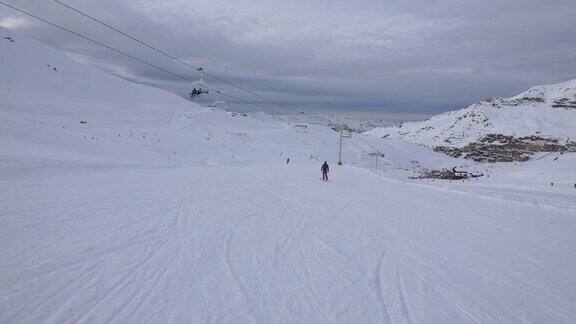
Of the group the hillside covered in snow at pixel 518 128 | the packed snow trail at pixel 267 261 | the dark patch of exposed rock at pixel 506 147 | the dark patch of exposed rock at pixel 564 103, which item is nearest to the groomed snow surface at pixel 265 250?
the packed snow trail at pixel 267 261

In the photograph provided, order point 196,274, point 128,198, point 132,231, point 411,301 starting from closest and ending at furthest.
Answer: point 411,301 → point 196,274 → point 132,231 → point 128,198

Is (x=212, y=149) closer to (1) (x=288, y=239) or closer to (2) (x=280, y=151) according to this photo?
(2) (x=280, y=151)

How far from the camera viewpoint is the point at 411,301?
256 inches

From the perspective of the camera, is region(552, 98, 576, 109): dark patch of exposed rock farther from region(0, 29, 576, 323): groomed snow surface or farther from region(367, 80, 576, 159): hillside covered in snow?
region(0, 29, 576, 323): groomed snow surface

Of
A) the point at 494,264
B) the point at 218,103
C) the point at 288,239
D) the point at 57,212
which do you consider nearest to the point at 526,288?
the point at 494,264

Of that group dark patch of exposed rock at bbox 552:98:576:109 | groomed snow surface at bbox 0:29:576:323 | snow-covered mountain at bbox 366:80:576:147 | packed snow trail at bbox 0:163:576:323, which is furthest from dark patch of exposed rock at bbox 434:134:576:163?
packed snow trail at bbox 0:163:576:323

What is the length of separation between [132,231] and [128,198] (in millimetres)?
5065

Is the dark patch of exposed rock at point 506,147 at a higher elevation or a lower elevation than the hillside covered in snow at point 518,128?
lower

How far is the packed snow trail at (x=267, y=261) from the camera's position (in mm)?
5977

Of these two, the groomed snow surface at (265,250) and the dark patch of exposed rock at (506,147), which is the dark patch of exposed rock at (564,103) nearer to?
the dark patch of exposed rock at (506,147)

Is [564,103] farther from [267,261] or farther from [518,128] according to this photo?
[267,261]

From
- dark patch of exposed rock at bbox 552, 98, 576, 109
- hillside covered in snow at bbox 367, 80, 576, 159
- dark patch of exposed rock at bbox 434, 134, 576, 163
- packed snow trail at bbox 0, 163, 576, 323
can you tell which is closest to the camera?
packed snow trail at bbox 0, 163, 576, 323

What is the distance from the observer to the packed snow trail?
5977mm

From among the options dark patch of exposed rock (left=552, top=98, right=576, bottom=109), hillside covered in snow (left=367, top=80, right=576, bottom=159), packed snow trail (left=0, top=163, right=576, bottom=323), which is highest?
dark patch of exposed rock (left=552, top=98, right=576, bottom=109)
